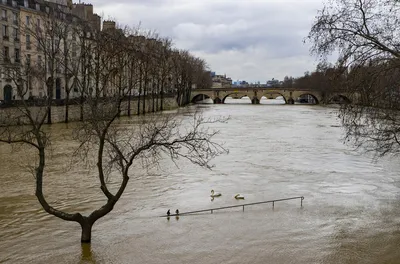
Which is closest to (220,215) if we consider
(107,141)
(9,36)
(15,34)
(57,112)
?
(107,141)

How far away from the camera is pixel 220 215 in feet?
50.5

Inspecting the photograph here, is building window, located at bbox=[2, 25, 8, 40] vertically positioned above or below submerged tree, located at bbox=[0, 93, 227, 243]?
above

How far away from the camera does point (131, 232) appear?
539 inches

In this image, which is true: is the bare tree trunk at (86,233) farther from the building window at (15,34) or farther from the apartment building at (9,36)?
the building window at (15,34)

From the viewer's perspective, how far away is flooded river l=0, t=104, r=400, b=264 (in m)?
12.3

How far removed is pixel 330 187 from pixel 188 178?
6129 millimetres

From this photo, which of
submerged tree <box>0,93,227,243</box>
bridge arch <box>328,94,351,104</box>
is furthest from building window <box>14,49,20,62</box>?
bridge arch <box>328,94,351,104</box>

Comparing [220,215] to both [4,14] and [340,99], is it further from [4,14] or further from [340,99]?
[4,14]

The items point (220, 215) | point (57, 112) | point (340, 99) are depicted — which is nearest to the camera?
point (220, 215)

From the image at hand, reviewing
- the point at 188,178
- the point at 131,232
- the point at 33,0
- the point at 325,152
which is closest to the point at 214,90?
the point at 33,0

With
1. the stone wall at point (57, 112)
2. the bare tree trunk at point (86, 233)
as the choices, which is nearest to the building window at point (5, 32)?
the stone wall at point (57, 112)

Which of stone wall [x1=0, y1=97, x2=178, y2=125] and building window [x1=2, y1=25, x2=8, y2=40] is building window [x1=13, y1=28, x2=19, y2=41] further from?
stone wall [x1=0, y1=97, x2=178, y2=125]

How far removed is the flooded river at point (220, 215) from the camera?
483 inches

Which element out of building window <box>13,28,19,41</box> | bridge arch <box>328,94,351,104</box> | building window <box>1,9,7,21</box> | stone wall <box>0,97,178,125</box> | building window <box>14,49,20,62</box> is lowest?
stone wall <box>0,97,178,125</box>
